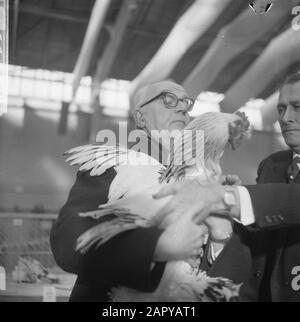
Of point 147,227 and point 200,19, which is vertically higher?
point 200,19

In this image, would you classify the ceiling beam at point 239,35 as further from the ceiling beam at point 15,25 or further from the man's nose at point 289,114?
the ceiling beam at point 15,25

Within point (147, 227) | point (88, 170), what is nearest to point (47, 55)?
point (88, 170)

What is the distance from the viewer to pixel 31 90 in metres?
1.36

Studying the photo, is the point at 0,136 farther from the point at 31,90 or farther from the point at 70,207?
the point at 70,207

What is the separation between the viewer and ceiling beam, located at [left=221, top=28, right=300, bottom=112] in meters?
1.37

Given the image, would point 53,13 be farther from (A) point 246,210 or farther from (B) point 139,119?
(A) point 246,210

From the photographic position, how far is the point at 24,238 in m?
1.30

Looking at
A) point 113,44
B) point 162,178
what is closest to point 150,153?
point 162,178

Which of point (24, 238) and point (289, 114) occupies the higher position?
point (289, 114)

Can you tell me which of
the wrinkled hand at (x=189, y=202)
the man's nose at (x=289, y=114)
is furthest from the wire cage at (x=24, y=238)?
the man's nose at (x=289, y=114)

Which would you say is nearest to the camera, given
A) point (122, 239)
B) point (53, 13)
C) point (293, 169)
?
point (122, 239)

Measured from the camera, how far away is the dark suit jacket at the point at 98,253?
1147 millimetres

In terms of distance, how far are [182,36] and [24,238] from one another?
33.2 inches
